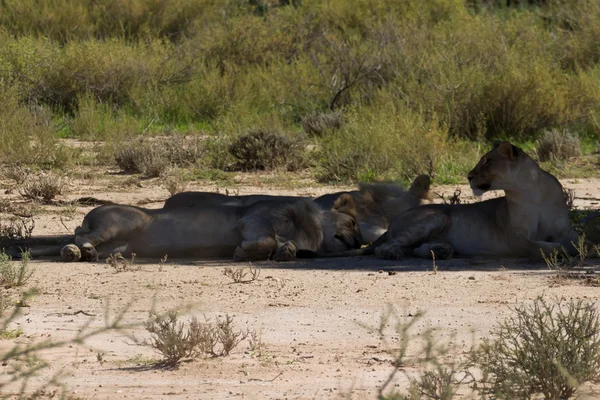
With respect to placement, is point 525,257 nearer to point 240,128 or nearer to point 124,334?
point 124,334

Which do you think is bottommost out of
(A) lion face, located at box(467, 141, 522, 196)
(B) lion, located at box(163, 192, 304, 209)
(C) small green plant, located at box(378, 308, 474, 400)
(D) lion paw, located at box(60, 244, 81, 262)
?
(C) small green plant, located at box(378, 308, 474, 400)

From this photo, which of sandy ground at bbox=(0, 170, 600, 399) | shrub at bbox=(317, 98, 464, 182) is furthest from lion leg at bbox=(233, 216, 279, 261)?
shrub at bbox=(317, 98, 464, 182)

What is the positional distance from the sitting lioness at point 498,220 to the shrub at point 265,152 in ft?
22.2

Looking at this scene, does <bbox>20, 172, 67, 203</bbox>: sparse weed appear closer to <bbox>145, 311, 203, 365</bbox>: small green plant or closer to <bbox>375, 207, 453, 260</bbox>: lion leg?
<bbox>375, 207, 453, 260</bbox>: lion leg

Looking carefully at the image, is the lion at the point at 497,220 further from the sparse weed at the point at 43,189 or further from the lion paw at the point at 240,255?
the sparse weed at the point at 43,189

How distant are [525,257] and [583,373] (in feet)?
15.5

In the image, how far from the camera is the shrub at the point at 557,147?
18.4m

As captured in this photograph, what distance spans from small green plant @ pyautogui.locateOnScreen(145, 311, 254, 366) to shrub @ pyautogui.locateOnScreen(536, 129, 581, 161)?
39.5ft

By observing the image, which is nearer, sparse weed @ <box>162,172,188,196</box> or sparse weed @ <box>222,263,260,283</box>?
sparse weed @ <box>222,263,260,283</box>

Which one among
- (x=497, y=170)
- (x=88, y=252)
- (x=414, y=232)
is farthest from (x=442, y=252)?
(x=88, y=252)

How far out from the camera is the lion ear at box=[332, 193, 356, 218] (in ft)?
38.5

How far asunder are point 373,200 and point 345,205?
0.63 metres

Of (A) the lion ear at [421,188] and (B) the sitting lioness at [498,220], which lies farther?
(A) the lion ear at [421,188]

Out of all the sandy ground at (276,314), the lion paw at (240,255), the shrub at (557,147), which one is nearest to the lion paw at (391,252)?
the sandy ground at (276,314)
